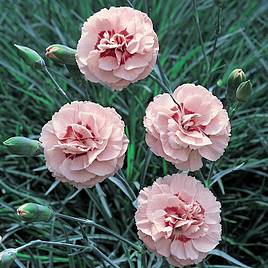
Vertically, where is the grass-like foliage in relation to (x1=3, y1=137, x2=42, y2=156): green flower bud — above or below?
below

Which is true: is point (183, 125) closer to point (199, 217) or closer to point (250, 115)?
point (199, 217)

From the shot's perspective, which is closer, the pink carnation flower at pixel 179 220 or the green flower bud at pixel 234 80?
the pink carnation flower at pixel 179 220

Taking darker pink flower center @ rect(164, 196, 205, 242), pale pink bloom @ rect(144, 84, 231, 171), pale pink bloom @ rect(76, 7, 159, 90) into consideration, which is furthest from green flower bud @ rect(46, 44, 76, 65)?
darker pink flower center @ rect(164, 196, 205, 242)

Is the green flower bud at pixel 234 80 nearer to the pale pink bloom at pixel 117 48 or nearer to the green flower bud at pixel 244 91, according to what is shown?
the green flower bud at pixel 244 91

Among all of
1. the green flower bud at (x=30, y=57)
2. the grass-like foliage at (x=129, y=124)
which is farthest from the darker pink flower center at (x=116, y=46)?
the grass-like foliage at (x=129, y=124)

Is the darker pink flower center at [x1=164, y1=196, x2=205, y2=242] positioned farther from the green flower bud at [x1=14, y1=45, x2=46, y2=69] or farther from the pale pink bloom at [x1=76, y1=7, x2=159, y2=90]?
the green flower bud at [x1=14, y1=45, x2=46, y2=69]

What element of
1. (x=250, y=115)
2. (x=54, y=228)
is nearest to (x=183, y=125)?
(x=54, y=228)

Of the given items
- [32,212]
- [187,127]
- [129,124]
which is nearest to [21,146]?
[32,212]
